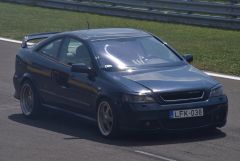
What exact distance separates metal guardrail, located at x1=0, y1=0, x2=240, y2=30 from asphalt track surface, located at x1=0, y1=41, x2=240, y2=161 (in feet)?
40.6

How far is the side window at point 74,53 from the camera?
12044mm

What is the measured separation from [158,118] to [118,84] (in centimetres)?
72

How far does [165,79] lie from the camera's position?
1117 cm

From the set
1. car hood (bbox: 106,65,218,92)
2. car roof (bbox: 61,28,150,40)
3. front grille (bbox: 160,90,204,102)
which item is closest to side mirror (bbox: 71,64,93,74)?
car hood (bbox: 106,65,218,92)

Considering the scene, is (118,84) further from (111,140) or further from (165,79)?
(111,140)

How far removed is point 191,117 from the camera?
35.8 ft

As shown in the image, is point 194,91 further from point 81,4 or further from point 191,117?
point 81,4

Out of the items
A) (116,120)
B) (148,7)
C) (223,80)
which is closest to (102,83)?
(116,120)

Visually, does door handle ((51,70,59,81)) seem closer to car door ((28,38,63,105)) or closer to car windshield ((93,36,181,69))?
car door ((28,38,63,105))

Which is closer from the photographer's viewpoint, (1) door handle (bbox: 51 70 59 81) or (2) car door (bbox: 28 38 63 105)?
(1) door handle (bbox: 51 70 59 81)

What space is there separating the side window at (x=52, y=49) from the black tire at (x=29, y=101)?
0.53 metres

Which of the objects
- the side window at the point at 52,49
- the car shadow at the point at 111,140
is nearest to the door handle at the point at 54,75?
the side window at the point at 52,49

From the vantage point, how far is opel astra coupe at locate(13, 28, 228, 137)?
10.8 meters

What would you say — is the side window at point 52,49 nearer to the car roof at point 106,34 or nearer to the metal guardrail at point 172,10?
the car roof at point 106,34
